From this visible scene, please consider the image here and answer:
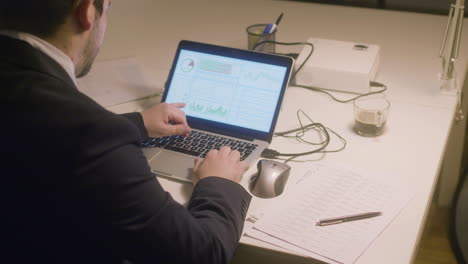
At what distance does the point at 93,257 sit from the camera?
82 cm

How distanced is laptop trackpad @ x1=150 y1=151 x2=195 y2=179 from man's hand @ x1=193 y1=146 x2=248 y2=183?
41 millimetres

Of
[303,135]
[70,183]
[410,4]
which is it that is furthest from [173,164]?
[410,4]

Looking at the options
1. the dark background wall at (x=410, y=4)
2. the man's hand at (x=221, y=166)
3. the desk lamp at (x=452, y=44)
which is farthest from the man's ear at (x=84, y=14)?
the dark background wall at (x=410, y=4)

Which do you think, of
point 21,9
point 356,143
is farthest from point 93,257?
point 356,143

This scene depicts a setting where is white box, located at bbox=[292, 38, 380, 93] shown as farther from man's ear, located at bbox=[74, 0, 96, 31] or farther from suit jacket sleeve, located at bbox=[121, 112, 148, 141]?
man's ear, located at bbox=[74, 0, 96, 31]

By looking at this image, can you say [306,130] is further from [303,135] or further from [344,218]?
[344,218]

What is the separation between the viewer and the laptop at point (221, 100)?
4.08 ft

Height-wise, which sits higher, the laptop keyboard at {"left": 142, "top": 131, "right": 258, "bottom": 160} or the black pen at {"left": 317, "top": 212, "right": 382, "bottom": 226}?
the laptop keyboard at {"left": 142, "top": 131, "right": 258, "bottom": 160}

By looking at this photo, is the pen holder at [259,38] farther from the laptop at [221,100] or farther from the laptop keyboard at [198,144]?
the laptop keyboard at [198,144]

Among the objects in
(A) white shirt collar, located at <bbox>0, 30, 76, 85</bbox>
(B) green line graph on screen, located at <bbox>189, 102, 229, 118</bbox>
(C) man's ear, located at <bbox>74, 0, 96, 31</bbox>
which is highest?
(C) man's ear, located at <bbox>74, 0, 96, 31</bbox>

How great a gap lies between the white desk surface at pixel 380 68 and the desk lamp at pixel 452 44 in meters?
0.04

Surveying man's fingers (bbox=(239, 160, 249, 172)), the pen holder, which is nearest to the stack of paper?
man's fingers (bbox=(239, 160, 249, 172))

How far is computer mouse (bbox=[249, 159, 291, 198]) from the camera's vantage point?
1.08 metres

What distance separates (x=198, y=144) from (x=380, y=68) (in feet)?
2.37
